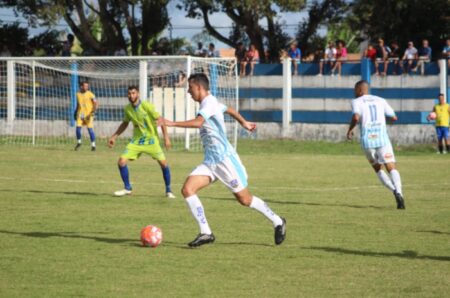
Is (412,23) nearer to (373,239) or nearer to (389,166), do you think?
(389,166)

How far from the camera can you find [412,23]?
133 ft

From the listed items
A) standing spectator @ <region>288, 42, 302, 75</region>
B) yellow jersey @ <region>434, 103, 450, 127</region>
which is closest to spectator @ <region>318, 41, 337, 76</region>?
standing spectator @ <region>288, 42, 302, 75</region>

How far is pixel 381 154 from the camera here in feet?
55.7

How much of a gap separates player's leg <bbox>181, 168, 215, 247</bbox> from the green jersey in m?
6.30

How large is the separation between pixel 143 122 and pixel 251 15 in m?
23.9

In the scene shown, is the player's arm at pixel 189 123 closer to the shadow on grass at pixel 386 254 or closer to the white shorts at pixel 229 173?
the white shorts at pixel 229 173

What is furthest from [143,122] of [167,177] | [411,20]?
[411,20]

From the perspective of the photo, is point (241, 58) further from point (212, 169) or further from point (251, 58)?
point (212, 169)

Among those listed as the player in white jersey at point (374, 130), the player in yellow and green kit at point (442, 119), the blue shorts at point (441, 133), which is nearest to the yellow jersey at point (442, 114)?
the player in yellow and green kit at point (442, 119)

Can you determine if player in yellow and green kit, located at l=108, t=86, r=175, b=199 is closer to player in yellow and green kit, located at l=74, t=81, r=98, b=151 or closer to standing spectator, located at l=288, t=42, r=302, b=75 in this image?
player in yellow and green kit, located at l=74, t=81, r=98, b=151

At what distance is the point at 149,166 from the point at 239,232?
13.2 metres

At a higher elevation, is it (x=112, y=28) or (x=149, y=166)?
(x=112, y=28)

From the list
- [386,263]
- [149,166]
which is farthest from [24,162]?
[386,263]

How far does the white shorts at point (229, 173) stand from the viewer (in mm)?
11977
